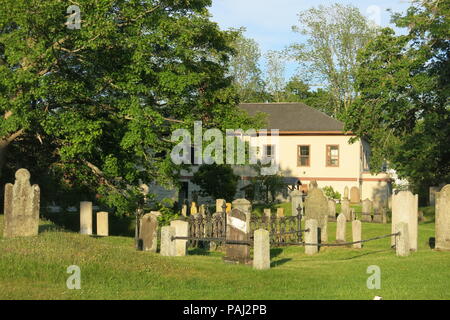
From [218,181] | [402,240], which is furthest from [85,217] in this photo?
[218,181]

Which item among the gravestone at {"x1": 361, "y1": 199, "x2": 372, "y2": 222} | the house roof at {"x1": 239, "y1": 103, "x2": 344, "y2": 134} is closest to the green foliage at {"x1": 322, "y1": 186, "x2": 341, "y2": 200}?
the house roof at {"x1": 239, "y1": 103, "x2": 344, "y2": 134}

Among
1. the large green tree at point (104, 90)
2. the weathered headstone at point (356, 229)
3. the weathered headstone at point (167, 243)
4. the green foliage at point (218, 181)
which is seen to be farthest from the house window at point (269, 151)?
the weathered headstone at point (167, 243)

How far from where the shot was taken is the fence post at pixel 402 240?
1945cm

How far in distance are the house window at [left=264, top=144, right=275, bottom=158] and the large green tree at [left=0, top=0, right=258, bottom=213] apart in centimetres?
2438

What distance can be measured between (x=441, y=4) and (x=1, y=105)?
20.6 metres

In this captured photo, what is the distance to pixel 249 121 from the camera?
3066 cm

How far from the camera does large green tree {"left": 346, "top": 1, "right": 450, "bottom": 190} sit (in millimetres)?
32906

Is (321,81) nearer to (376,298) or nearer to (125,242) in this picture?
(125,242)

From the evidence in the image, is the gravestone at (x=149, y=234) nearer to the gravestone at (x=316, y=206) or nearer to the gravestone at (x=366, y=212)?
the gravestone at (x=316, y=206)

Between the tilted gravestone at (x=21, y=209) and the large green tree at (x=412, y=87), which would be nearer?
the tilted gravestone at (x=21, y=209)

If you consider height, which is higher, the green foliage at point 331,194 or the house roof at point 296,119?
the house roof at point 296,119

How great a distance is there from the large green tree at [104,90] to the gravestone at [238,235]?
26.4ft

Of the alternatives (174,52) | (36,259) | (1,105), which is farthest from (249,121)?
(36,259)

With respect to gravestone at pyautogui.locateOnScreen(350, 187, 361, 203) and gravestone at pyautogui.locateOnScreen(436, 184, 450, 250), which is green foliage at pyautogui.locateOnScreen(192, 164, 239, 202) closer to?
gravestone at pyautogui.locateOnScreen(350, 187, 361, 203)
